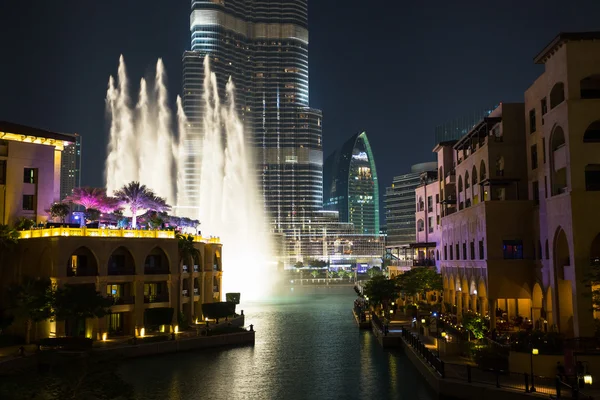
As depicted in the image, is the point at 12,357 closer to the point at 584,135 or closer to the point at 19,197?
the point at 19,197

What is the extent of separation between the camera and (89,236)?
61.7 m

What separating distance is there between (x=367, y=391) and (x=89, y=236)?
1312 inches

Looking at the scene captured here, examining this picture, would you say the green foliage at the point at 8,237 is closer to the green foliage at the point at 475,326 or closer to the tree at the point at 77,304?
the tree at the point at 77,304

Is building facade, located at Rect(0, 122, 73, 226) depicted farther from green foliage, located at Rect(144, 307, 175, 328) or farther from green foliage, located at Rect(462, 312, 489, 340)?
green foliage, located at Rect(462, 312, 489, 340)

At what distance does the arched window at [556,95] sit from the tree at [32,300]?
48.5 meters

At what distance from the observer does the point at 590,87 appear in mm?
51031

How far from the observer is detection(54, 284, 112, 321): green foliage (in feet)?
184

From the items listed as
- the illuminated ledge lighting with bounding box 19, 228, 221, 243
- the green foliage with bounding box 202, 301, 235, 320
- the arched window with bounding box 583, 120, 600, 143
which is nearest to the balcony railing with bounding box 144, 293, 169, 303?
the illuminated ledge lighting with bounding box 19, 228, 221, 243

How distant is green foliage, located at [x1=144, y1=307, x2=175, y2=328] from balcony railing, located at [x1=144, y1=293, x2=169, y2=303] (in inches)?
77.1

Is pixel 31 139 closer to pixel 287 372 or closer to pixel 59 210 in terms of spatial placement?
pixel 59 210

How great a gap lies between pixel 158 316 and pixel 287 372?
20.2 metres

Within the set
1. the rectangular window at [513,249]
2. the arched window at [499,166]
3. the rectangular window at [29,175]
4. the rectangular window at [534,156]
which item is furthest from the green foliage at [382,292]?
the rectangular window at [29,175]

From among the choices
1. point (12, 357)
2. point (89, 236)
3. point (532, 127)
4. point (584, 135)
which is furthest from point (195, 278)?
point (584, 135)

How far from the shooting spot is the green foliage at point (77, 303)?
56031mm
